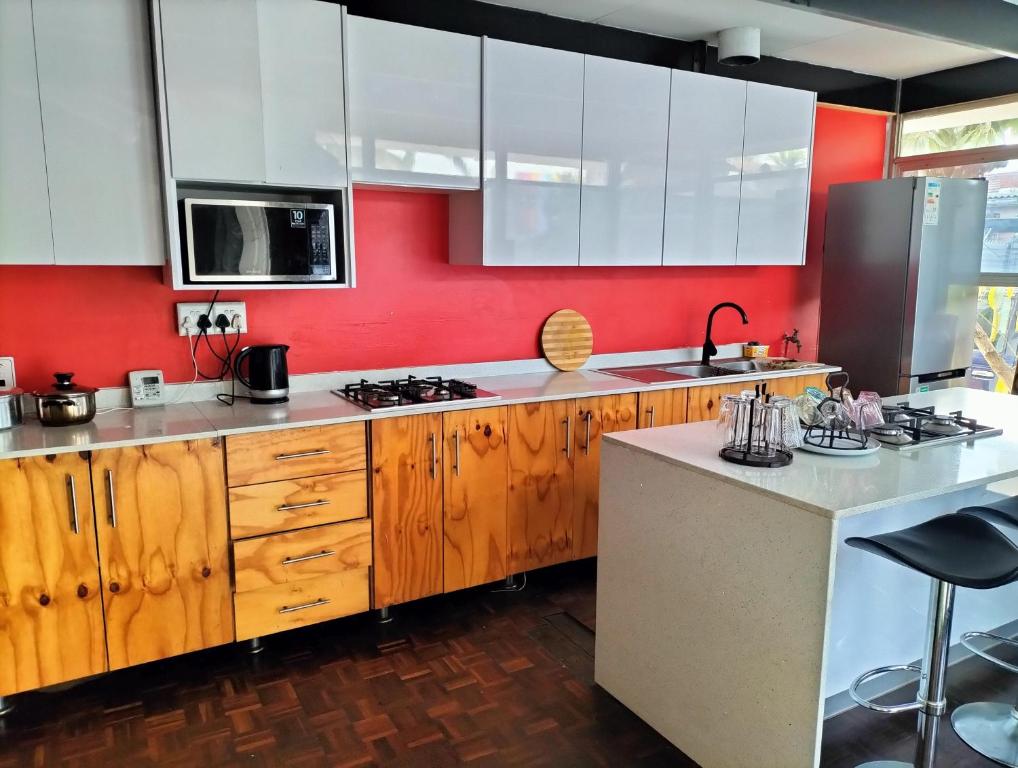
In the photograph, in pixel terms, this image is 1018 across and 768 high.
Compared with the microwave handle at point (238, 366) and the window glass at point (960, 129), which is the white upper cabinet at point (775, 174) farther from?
the microwave handle at point (238, 366)

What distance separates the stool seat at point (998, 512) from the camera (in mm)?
2120

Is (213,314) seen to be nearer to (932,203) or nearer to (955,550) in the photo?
(955,550)

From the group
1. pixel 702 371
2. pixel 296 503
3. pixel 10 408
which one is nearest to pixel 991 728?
pixel 702 371

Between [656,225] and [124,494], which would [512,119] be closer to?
[656,225]

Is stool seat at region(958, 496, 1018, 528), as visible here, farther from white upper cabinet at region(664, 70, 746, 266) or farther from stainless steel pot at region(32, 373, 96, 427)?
stainless steel pot at region(32, 373, 96, 427)

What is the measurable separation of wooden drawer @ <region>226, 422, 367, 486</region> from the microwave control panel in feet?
1.87

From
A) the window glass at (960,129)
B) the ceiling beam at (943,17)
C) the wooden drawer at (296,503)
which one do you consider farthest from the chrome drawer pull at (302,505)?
the window glass at (960,129)

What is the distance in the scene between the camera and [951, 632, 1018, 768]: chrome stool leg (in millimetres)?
2125

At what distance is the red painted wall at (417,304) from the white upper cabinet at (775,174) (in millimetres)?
382

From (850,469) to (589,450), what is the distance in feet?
4.33

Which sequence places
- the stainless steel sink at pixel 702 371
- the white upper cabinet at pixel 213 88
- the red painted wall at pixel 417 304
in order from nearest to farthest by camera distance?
the white upper cabinet at pixel 213 88
the red painted wall at pixel 417 304
the stainless steel sink at pixel 702 371

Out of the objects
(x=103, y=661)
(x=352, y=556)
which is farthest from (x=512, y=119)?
(x=103, y=661)

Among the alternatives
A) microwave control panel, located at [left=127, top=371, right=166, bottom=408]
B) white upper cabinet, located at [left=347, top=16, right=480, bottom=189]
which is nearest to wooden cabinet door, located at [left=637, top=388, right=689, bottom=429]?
white upper cabinet, located at [left=347, top=16, right=480, bottom=189]

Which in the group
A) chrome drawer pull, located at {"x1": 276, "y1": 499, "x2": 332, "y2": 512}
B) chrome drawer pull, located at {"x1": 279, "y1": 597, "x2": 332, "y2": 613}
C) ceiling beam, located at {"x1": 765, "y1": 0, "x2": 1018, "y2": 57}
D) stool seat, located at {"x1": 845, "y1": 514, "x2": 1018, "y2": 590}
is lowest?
chrome drawer pull, located at {"x1": 279, "y1": 597, "x2": 332, "y2": 613}
